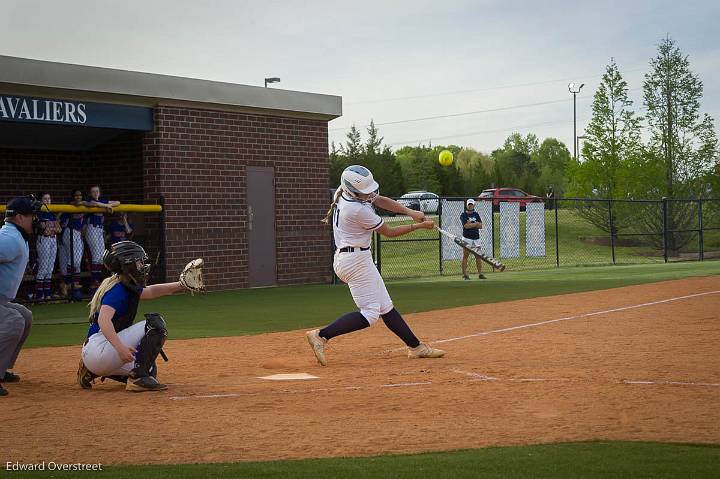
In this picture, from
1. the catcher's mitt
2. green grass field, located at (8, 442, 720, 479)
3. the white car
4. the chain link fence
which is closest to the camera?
green grass field, located at (8, 442, 720, 479)

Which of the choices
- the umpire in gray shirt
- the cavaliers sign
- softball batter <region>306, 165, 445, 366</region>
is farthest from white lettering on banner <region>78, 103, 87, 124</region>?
the umpire in gray shirt

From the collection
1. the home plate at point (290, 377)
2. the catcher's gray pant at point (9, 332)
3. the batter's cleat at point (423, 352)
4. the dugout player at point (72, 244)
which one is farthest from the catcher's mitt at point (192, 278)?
the dugout player at point (72, 244)

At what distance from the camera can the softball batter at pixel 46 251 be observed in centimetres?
1859

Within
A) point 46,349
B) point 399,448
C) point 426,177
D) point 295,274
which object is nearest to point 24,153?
point 295,274

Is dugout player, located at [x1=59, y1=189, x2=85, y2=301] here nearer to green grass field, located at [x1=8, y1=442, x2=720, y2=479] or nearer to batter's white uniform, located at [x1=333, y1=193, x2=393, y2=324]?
batter's white uniform, located at [x1=333, y1=193, x2=393, y2=324]

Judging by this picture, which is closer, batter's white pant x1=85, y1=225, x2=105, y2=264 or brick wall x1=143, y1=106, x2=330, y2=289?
batter's white pant x1=85, y1=225, x2=105, y2=264

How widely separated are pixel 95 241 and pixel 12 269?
1091 cm

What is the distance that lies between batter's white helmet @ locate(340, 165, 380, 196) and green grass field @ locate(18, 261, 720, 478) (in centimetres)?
436

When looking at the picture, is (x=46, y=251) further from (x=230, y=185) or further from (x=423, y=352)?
(x=423, y=352)

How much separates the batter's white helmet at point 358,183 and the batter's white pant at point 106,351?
8.82 ft

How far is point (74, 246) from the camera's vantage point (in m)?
19.4

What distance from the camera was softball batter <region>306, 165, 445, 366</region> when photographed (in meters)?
10.2

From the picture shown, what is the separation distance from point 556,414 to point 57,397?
4323 mm

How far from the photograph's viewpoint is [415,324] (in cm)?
1442
